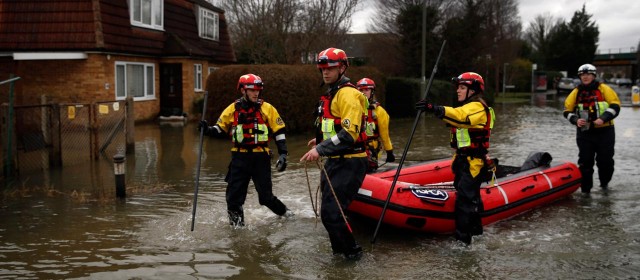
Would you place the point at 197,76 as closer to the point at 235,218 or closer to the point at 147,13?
the point at 147,13

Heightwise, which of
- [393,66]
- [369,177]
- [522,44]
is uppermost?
[522,44]

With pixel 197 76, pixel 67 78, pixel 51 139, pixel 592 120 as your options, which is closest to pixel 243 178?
pixel 592 120

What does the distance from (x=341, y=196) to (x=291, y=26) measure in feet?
74.4

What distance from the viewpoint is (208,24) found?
27625mm

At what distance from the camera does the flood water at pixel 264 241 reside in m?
5.75

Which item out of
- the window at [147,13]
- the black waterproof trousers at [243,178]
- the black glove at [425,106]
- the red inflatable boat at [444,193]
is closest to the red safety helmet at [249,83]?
the black waterproof trousers at [243,178]

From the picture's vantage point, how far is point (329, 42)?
28.0 meters

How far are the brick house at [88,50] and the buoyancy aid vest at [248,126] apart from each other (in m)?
12.5

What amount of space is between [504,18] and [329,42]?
28.7 meters

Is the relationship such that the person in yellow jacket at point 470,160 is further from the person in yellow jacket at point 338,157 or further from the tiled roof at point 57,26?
the tiled roof at point 57,26

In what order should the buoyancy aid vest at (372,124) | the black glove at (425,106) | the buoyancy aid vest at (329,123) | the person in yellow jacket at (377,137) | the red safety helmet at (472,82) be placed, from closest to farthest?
the buoyancy aid vest at (329,123)
the black glove at (425,106)
the red safety helmet at (472,82)
the buoyancy aid vest at (372,124)
the person in yellow jacket at (377,137)

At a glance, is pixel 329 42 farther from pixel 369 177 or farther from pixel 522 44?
pixel 522 44

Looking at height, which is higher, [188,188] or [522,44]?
[522,44]

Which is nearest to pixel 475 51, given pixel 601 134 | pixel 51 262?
pixel 601 134
